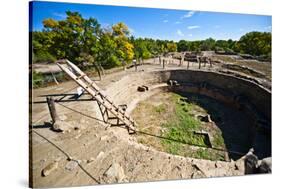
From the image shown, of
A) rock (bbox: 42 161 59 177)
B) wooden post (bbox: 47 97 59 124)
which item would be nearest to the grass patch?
wooden post (bbox: 47 97 59 124)

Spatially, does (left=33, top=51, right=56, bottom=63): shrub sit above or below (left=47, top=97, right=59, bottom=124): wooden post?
above

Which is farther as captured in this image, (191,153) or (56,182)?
(191,153)

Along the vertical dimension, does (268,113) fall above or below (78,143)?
above

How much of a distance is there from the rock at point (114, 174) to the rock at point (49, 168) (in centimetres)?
62

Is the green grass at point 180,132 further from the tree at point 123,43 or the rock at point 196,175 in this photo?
the tree at point 123,43

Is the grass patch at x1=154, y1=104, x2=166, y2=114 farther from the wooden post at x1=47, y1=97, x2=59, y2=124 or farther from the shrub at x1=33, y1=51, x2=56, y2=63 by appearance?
the shrub at x1=33, y1=51, x2=56, y2=63

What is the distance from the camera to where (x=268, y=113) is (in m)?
4.59

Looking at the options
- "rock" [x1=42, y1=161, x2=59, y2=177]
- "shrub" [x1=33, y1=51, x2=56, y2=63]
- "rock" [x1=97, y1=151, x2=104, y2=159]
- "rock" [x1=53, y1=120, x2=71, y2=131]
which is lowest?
"rock" [x1=42, y1=161, x2=59, y2=177]

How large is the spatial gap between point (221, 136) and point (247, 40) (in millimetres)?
1865

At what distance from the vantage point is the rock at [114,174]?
325cm

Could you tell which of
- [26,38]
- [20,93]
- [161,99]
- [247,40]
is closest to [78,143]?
[20,93]

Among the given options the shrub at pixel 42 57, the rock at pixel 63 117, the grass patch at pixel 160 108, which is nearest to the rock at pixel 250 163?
the grass patch at pixel 160 108

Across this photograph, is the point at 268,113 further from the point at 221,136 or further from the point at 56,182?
the point at 56,182

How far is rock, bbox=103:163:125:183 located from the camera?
3248 mm
